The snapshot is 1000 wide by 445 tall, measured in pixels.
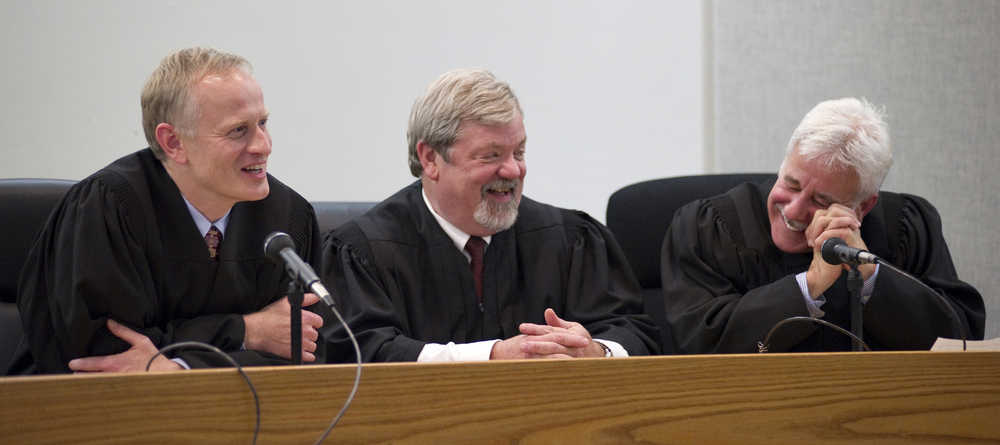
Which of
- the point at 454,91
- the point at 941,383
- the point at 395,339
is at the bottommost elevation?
the point at 395,339

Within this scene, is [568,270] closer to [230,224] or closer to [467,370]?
[230,224]

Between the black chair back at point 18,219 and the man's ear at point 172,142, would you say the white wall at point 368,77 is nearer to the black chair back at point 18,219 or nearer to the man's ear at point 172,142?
the black chair back at point 18,219

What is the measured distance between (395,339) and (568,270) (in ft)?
2.21

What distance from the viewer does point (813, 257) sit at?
3291 millimetres

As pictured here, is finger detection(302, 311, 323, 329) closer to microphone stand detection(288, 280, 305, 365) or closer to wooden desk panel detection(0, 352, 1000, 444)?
microphone stand detection(288, 280, 305, 365)

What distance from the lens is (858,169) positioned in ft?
10.5

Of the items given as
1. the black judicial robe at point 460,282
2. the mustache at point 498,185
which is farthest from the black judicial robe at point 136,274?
the mustache at point 498,185

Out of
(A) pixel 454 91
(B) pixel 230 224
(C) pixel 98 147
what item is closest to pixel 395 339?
(B) pixel 230 224

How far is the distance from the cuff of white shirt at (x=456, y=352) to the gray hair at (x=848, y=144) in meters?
1.19

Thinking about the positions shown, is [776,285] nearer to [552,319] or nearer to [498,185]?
[552,319]

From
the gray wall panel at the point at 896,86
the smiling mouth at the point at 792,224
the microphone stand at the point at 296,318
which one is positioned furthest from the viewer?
the gray wall panel at the point at 896,86

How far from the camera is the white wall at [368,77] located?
4102mm

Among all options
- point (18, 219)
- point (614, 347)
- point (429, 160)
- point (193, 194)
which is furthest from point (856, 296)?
point (18, 219)

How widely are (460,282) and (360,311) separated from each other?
34cm
